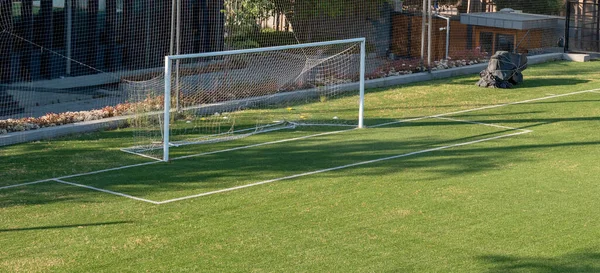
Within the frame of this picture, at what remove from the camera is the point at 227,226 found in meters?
10.2

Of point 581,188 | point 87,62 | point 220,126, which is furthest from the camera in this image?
point 87,62

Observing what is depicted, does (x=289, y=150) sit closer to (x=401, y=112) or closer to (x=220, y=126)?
(x=220, y=126)

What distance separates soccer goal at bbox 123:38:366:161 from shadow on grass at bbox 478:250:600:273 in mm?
6522

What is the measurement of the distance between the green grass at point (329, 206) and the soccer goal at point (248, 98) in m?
0.69

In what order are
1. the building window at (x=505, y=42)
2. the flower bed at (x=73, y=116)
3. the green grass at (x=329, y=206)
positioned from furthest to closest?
1. the building window at (x=505, y=42)
2. the flower bed at (x=73, y=116)
3. the green grass at (x=329, y=206)

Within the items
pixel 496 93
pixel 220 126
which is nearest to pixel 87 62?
pixel 220 126

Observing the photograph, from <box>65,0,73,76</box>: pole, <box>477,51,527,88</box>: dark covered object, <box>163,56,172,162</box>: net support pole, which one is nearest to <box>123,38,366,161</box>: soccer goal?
<box>163,56,172,162</box>: net support pole

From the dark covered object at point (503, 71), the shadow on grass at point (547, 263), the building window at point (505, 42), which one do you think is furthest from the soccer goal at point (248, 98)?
the building window at point (505, 42)

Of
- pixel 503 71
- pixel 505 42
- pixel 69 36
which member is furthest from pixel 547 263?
pixel 505 42

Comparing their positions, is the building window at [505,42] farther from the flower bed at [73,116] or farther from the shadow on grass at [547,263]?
the shadow on grass at [547,263]

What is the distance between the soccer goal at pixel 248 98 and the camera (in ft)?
52.1

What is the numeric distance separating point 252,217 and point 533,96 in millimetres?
10698

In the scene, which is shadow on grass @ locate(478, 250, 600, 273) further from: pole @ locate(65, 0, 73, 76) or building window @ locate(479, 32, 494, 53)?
building window @ locate(479, 32, 494, 53)

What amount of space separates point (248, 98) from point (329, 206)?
7565mm
